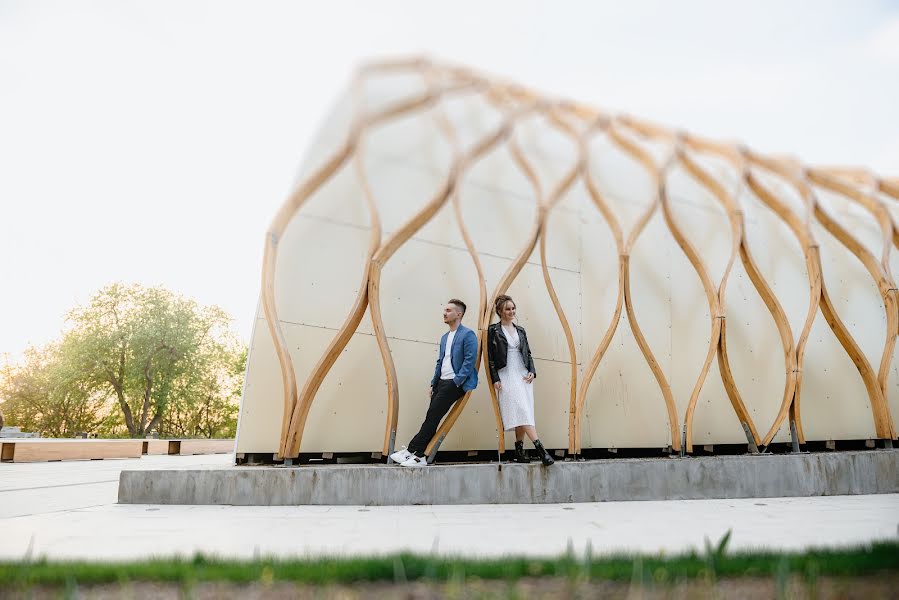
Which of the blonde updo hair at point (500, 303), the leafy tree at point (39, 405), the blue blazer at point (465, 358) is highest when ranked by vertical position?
the blonde updo hair at point (500, 303)

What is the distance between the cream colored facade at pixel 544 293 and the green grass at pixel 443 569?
371 cm

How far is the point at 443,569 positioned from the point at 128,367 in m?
27.1

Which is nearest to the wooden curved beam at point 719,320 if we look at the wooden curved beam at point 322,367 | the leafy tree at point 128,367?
the wooden curved beam at point 322,367

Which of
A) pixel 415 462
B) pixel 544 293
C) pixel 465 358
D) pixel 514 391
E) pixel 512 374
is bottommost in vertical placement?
pixel 415 462

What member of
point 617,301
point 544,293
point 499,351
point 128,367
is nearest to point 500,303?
point 499,351

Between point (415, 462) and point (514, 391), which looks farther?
point (514, 391)

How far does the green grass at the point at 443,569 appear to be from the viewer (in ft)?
6.39

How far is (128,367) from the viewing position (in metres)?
24.7

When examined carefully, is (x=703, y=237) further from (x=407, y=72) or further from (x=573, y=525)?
(x=573, y=525)

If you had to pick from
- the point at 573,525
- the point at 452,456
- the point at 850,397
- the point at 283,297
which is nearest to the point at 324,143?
the point at 283,297

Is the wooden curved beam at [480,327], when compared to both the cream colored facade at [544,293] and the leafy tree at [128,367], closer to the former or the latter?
the cream colored facade at [544,293]

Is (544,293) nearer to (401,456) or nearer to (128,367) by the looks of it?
(401,456)

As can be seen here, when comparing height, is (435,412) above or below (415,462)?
above

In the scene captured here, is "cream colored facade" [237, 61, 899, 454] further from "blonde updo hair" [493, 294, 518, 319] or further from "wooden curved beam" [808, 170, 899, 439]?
"blonde updo hair" [493, 294, 518, 319]
